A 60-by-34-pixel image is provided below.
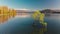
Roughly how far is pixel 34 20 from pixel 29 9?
13 centimetres

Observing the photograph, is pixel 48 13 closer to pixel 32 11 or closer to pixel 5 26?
pixel 32 11

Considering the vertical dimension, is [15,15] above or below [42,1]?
below

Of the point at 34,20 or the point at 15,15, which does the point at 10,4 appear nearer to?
→ the point at 15,15

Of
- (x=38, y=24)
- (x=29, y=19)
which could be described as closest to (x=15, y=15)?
(x=29, y=19)

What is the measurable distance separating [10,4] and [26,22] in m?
0.26

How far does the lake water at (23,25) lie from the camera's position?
1.49 m

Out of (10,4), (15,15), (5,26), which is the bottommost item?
(5,26)

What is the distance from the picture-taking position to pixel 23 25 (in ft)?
4.91

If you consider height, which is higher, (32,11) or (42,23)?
(32,11)

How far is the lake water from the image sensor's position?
4.87ft

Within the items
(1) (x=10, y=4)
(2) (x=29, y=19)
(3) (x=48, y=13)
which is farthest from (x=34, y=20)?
(1) (x=10, y=4)

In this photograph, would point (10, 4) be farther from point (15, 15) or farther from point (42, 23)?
point (42, 23)

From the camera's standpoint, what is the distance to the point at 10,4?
4.92ft

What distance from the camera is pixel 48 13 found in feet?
4.95
